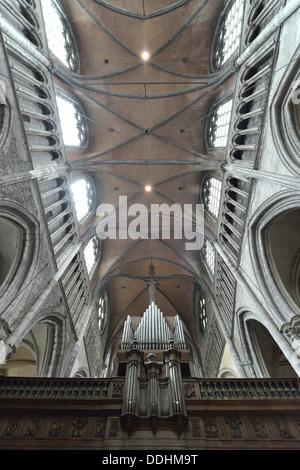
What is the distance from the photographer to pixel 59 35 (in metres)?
13.9

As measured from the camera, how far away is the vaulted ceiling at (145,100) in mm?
14844

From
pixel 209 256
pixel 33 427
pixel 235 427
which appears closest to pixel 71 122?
pixel 209 256

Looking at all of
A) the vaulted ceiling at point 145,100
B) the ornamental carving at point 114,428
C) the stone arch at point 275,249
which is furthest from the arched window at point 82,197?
the ornamental carving at point 114,428

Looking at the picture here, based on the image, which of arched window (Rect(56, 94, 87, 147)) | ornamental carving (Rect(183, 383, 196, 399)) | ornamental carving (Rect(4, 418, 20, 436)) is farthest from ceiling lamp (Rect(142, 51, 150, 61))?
ornamental carving (Rect(4, 418, 20, 436))

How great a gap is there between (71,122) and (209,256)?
10821 millimetres

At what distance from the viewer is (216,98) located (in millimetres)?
15234

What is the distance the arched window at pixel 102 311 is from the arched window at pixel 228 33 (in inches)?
628

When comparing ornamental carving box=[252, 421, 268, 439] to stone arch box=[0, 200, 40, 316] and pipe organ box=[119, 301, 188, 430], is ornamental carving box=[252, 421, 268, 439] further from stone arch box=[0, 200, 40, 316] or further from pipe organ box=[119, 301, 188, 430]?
stone arch box=[0, 200, 40, 316]

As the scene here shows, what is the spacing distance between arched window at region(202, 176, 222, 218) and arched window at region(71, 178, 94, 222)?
277 inches

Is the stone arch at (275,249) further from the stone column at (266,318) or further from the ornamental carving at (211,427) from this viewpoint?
the ornamental carving at (211,427)

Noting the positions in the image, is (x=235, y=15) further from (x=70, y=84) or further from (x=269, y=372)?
(x=269, y=372)

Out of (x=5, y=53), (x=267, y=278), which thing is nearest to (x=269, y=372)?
(x=267, y=278)

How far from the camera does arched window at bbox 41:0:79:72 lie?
12.7m

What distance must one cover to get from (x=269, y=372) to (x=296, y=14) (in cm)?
1087
